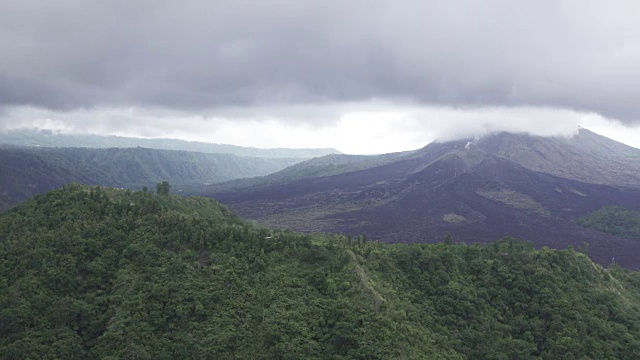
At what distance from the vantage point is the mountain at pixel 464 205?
114 meters

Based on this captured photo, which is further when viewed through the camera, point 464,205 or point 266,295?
point 464,205

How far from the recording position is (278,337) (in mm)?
35406

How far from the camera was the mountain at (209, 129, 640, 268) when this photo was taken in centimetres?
11394

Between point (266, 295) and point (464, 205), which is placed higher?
point (266, 295)

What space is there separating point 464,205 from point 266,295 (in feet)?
389

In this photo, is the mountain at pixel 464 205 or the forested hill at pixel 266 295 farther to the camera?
the mountain at pixel 464 205

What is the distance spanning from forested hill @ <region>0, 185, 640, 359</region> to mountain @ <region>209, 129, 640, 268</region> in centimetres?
5945

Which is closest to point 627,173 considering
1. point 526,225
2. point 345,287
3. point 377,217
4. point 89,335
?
point 526,225

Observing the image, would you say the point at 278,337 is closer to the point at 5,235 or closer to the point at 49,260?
the point at 49,260

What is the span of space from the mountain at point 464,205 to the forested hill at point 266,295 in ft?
195

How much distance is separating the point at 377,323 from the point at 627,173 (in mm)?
205857

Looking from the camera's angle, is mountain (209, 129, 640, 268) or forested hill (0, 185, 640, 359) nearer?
forested hill (0, 185, 640, 359)

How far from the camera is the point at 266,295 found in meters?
39.6

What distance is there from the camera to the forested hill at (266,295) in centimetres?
3572
